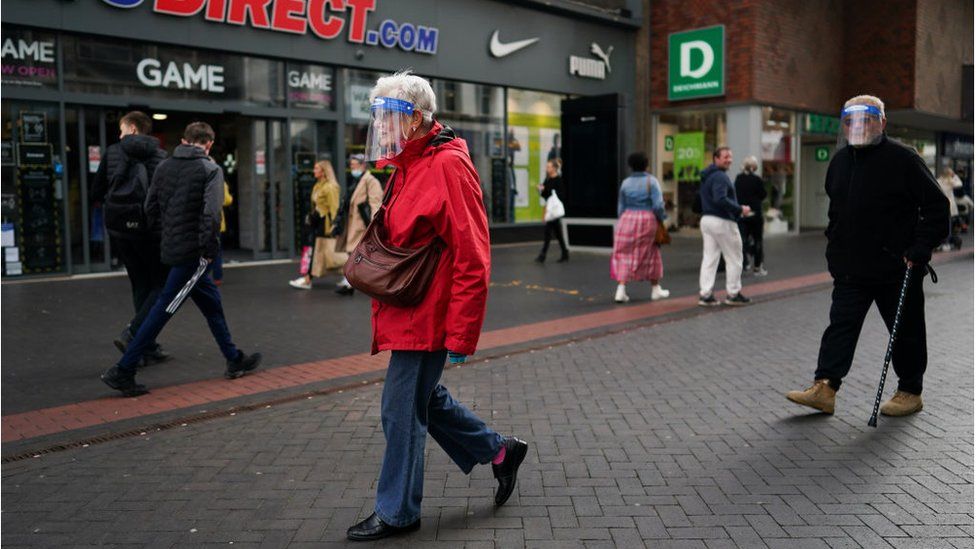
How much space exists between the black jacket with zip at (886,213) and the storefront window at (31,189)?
1167cm

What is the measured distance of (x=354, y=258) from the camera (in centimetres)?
353

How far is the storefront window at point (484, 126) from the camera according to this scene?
19297 mm

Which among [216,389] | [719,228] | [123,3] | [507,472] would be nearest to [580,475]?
[507,472]

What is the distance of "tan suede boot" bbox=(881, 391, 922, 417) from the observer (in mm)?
5434

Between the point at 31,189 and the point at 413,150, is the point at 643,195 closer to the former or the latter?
the point at 413,150

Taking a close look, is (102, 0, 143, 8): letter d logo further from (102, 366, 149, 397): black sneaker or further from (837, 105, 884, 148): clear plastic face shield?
(837, 105, 884, 148): clear plastic face shield

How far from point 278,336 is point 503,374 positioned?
2.70m

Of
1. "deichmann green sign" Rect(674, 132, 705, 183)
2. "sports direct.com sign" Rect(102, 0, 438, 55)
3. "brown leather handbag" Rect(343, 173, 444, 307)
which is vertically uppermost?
"sports direct.com sign" Rect(102, 0, 438, 55)

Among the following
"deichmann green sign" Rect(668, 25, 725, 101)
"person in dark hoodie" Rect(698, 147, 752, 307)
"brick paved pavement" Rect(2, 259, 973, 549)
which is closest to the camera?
"brick paved pavement" Rect(2, 259, 973, 549)

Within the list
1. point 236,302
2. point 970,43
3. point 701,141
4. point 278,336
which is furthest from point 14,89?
point 970,43

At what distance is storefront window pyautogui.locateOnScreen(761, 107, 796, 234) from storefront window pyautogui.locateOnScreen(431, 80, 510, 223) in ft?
24.5

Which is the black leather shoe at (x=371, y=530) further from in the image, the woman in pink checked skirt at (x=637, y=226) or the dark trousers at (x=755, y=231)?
the dark trousers at (x=755, y=231)

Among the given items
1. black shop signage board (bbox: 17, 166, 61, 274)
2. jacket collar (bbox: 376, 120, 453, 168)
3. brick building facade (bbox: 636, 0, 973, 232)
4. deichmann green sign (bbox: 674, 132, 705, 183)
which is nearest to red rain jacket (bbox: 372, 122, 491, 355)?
jacket collar (bbox: 376, 120, 453, 168)

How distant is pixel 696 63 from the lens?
23.3 meters
